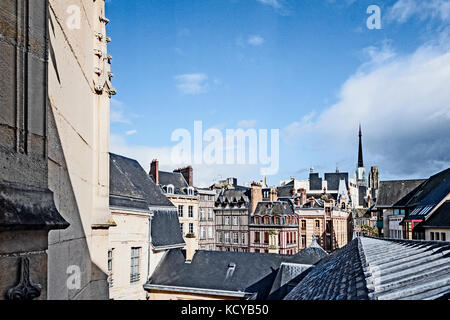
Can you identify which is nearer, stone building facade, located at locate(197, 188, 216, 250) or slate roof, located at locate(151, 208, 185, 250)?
slate roof, located at locate(151, 208, 185, 250)

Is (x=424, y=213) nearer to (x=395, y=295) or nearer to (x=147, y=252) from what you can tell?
(x=147, y=252)

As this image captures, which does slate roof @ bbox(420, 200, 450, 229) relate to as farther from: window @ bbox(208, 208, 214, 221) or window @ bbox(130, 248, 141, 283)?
window @ bbox(208, 208, 214, 221)

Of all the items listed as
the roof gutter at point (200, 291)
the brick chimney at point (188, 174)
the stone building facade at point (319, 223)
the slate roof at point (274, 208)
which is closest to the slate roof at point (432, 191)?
the stone building facade at point (319, 223)

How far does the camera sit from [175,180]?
139ft

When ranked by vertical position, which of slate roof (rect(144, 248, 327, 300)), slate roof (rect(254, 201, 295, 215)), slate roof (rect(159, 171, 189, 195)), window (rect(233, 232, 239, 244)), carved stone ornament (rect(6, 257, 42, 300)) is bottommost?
window (rect(233, 232, 239, 244))

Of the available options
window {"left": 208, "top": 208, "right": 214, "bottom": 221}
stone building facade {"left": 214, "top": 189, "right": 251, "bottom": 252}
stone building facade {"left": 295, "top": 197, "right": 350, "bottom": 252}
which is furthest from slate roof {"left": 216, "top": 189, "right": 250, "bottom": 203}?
stone building facade {"left": 295, "top": 197, "right": 350, "bottom": 252}

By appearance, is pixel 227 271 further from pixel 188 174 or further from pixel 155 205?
pixel 188 174

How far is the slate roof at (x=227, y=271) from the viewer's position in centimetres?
2081

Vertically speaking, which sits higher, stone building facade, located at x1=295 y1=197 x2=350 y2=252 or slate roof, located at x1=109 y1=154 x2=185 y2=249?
slate roof, located at x1=109 y1=154 x2=185 y2=249

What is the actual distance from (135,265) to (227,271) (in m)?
5.59

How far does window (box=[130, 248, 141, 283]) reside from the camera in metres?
19.6

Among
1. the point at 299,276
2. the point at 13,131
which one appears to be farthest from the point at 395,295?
the point at 299,276

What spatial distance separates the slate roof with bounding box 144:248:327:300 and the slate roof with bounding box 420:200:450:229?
39.2ft
